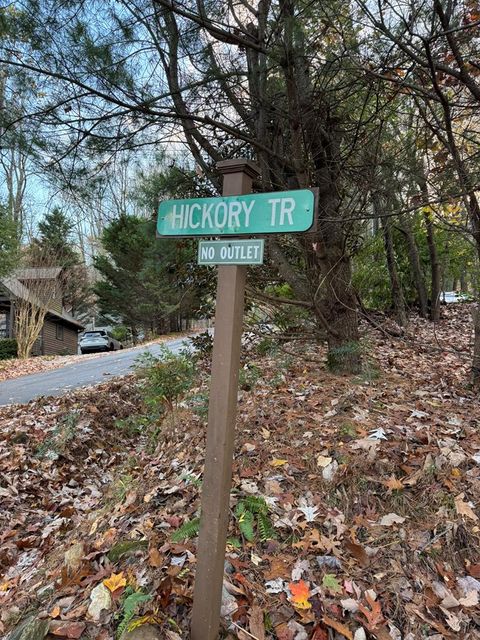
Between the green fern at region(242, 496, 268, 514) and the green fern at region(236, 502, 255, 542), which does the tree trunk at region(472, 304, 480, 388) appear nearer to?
the green fern at region(242, 496, 268, 514)

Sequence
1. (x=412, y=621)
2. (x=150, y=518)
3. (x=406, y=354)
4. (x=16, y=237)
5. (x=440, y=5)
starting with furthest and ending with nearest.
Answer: (x=16, y=237), (x=406, y=354), (x=440, y=5), (x=150, y=518), (x=412, y=621)

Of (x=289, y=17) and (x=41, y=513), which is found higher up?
(x=289, y=17)

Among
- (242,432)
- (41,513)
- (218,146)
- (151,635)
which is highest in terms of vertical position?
(218,146)

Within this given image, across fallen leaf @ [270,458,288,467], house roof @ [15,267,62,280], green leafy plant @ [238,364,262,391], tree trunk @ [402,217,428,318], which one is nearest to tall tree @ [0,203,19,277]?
house roof @ [15,267,62,280]

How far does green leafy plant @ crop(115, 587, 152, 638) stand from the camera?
1961 millimetres

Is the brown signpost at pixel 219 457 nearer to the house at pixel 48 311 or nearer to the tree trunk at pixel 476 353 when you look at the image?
the tree trunk at pixel 476 353

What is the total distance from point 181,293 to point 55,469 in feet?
13.2

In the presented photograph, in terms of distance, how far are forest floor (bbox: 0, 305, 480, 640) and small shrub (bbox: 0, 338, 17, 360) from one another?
14.3 metres

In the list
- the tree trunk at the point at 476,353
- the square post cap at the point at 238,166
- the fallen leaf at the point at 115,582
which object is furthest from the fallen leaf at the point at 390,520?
the tree trunk at the point at 476,353

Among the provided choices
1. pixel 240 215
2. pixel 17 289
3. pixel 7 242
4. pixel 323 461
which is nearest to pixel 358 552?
pixel 323 461

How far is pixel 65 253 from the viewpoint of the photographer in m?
24.5

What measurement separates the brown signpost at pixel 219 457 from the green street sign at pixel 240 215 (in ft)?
0.62

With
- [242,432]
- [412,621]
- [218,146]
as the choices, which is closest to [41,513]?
[242,432]

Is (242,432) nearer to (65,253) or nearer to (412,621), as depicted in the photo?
(412,621)
